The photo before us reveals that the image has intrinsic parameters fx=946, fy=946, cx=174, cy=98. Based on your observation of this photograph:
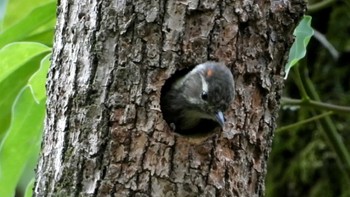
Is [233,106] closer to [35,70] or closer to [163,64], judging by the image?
[163,64]

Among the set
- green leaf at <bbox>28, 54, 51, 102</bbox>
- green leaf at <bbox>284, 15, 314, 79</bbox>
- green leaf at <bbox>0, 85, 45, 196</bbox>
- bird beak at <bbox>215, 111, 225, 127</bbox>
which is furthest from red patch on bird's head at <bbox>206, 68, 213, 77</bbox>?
green leaf at <bbox>0, 85, 45, 196</bbox>

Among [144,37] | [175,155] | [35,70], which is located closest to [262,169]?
[175,155]

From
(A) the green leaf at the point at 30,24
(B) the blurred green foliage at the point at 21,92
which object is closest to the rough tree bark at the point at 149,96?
(B) the blurred green foliage at the point at 21,92

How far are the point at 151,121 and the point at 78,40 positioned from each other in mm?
396

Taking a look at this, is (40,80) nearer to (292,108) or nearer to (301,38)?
(301,38)

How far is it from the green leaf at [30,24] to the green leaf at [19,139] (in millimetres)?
285

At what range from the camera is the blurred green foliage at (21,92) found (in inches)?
145

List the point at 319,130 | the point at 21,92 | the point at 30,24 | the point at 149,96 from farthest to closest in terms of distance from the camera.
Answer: the point at 319,130
the point at 30,24
the point at 21,92
the point at 149,96

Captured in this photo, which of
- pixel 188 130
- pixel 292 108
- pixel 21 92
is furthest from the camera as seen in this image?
pixel 292 108

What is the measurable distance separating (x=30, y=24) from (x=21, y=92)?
35cm

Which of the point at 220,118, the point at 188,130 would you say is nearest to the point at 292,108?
the point at 188,130

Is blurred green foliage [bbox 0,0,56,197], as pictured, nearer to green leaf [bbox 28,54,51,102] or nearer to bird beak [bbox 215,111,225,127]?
green leaf [bbox 28,54,51,102]

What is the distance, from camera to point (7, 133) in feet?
12.5

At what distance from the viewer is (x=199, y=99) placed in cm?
359
